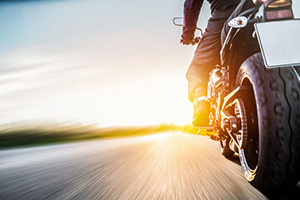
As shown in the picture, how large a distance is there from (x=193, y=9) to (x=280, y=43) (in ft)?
5.19

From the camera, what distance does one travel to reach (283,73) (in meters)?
1.20

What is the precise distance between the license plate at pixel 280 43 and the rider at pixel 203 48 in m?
1.25

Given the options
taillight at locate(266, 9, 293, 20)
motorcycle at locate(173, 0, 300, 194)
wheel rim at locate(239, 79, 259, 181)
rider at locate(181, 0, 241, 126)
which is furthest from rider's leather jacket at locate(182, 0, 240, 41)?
taillight at locate(266, 9, 293, 20)

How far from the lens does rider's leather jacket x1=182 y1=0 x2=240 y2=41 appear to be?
218 cm

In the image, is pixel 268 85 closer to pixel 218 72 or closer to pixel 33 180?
pixel 218 72

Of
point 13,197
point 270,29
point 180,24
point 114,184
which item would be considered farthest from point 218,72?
point 13,197

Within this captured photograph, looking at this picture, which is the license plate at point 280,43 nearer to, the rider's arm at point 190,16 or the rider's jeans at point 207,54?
the rider's jeans at point 207,54

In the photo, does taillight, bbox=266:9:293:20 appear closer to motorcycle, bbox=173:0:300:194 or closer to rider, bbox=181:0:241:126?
motorcycle, bbox=173:0:300:194

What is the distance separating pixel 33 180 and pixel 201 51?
98.4 inches

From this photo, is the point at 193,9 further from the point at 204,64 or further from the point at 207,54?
the point at 204,64

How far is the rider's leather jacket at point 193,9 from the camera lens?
2.18 meters

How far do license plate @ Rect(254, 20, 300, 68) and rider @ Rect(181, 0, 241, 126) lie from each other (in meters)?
1.25

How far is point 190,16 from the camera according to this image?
2.53 metres

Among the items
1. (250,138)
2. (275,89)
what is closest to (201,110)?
(250,138)
